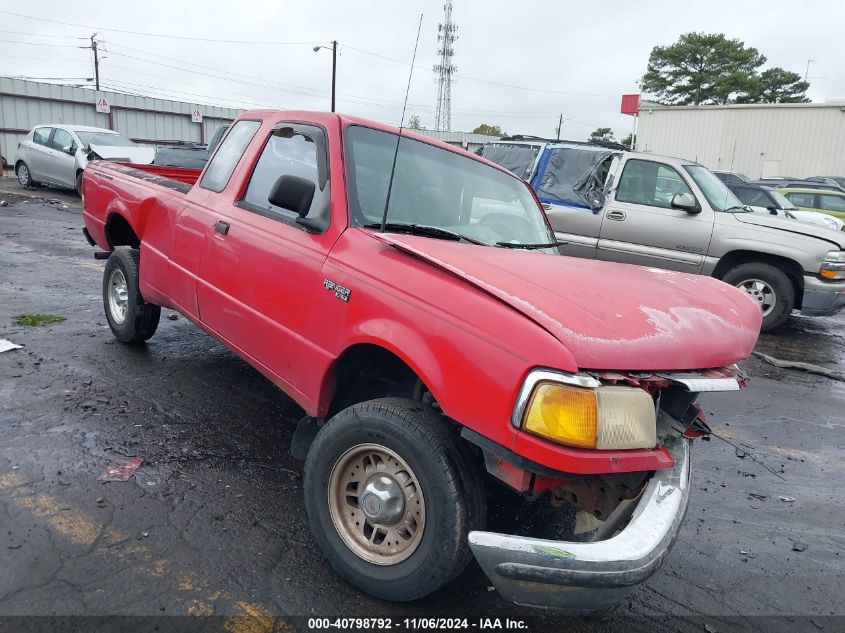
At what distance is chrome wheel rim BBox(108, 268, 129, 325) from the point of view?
5.31 metres

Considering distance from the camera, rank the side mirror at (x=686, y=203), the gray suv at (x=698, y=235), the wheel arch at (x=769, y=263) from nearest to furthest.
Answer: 1. the gray suv at (x=698, y=235)
2. the wheel arch at (x=769, y=263)
3. the side mirror at (x=686, y=203)

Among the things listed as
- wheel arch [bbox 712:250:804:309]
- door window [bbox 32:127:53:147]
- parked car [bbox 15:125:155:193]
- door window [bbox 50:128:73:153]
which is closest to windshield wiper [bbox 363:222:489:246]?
wheel arch [bbox 712:250:804:309]

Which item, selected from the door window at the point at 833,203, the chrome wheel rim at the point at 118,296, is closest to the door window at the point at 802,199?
the door window at the point at 833,203

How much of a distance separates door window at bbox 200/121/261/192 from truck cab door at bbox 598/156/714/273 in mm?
5455

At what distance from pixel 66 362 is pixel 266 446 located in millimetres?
2117

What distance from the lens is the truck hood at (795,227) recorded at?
7.50 meters

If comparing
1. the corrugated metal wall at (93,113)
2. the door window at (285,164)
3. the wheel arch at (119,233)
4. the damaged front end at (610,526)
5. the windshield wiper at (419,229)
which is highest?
the corrugated metal wall at (93,113)

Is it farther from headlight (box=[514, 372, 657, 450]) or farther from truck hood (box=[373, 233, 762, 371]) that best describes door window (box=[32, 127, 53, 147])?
headlight (box=[514, 372, 657, 450])

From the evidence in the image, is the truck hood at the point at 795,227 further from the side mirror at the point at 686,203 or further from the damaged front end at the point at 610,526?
the damaged front end at the point at 610,526

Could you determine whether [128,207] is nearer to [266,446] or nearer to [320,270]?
[266,446]

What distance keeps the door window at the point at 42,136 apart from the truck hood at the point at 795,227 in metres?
16.0

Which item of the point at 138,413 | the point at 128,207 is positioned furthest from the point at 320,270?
the point at 128,207

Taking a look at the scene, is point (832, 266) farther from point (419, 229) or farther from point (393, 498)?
point (393, 498)

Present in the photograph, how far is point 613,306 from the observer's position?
8.07 feet
